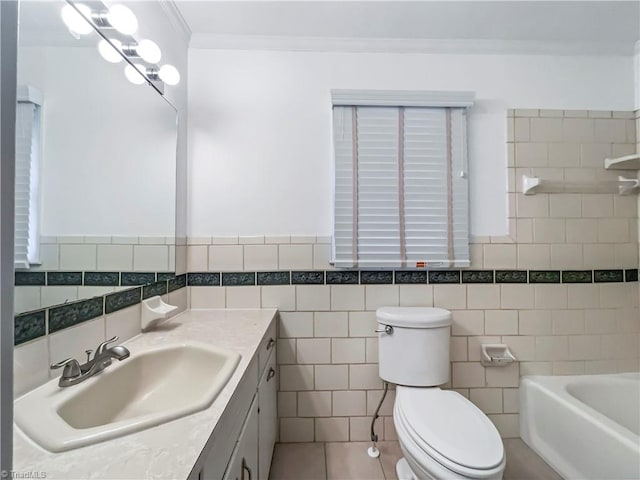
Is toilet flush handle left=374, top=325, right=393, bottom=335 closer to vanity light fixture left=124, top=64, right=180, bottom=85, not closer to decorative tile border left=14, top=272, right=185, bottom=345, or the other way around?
decorative tile border left=14, top=272, right=185, bottom=345

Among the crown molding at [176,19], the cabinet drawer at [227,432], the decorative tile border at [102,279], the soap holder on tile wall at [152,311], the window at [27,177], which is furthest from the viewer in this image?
the crown molding at [176,19]

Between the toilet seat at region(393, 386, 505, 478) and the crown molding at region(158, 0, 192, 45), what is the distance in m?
2.17

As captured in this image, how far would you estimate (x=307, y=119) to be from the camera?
1.59m

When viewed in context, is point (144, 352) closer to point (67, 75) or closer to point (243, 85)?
point (67, 75)

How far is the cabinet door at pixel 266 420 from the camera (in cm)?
110

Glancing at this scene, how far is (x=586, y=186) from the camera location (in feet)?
5.36

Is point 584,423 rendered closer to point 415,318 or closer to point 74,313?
point 415,318

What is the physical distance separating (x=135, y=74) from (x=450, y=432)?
75.2 inches

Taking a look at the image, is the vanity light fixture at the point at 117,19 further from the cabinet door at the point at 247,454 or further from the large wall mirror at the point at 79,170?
the cabinet door at the point at 247,454

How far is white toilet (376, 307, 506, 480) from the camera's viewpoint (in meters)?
0.96

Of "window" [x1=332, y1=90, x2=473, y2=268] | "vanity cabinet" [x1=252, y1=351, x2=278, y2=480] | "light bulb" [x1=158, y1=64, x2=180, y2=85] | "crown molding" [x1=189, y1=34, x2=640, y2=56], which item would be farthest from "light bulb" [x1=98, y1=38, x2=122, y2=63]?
"vanity cabinet" [x1=252, y1=351, x2=278, y2=480]

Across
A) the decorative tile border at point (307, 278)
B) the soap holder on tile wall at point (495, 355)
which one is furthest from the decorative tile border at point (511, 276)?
the decorative tile border at point (307, 278)

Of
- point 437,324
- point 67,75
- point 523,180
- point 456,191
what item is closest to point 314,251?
point 437,324

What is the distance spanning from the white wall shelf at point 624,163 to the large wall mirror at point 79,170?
2.50 metres
